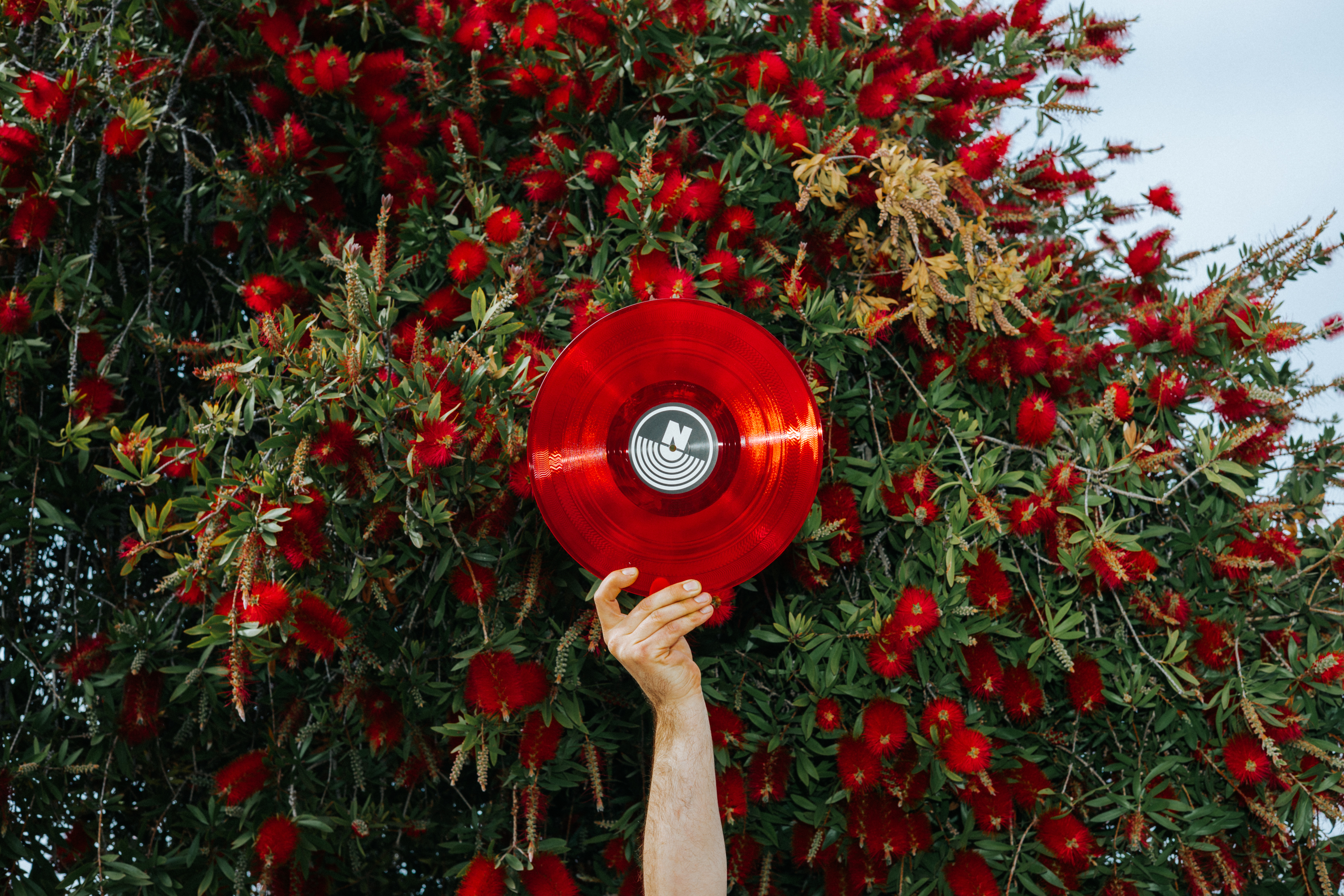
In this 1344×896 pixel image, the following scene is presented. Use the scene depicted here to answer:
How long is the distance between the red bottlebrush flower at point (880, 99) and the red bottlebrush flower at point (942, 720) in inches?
43.1

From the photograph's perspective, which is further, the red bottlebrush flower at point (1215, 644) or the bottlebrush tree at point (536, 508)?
the red bottlebrush flower at point (1215, 644)

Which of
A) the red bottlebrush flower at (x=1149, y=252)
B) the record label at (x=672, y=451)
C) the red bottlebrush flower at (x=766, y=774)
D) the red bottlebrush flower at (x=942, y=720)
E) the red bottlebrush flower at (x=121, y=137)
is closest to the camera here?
the record label at (x=672, y=451)

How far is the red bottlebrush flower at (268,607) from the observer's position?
4.12 feet

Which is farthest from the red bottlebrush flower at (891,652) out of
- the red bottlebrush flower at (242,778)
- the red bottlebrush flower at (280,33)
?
the red bottlebrush flower at (280,33)

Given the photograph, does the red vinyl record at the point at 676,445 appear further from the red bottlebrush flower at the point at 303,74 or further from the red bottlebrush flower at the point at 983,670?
the red bottlebrush flower at the point at 303,74

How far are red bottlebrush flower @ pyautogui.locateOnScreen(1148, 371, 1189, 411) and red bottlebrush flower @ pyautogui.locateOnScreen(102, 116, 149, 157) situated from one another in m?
2.00

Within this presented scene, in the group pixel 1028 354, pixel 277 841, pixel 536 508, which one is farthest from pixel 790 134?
pixel 277 841

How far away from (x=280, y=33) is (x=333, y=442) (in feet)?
3.29

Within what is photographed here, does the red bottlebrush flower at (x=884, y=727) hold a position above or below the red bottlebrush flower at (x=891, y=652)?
below

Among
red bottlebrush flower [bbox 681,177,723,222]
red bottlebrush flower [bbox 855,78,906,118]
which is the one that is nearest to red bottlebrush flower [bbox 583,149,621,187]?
red bottlebrush flower [bbox 681,177,723,222]

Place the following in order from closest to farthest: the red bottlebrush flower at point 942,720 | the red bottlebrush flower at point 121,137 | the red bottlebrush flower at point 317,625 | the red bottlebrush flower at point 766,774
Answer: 1. the red bottlebrush flower at point 317,625
2. the red bottlebrush flower at point 942,720
3. the red bottlebrush flower at point 766,774
4. the red bottlebrush flower at point 121,137

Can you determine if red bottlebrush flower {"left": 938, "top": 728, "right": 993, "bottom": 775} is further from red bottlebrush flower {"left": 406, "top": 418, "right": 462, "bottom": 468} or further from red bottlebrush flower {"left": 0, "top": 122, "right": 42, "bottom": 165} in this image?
red bottlebrush flower {"left": 0, "top": 122, "right": 42, "bottom": 165}

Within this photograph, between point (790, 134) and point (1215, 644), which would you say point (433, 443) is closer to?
point (790, 134)

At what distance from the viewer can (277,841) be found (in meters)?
1.49
